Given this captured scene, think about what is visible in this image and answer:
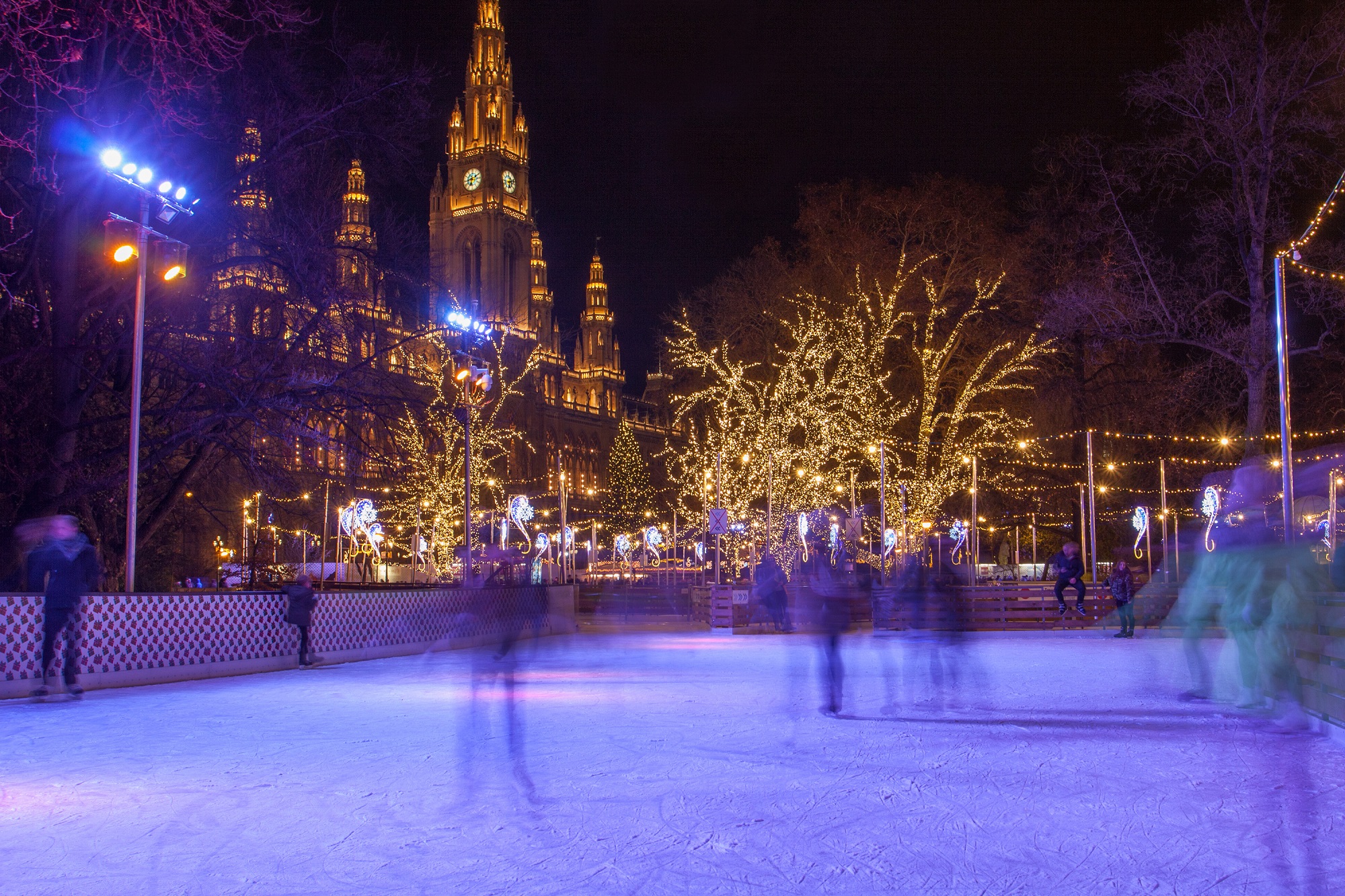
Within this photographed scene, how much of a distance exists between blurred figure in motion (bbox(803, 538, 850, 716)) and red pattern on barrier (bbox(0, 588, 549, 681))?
246 cm

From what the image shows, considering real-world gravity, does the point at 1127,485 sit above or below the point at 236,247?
below

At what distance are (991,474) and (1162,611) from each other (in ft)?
25.8

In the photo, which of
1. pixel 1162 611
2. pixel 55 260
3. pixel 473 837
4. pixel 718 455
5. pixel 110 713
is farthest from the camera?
pixel 718 455

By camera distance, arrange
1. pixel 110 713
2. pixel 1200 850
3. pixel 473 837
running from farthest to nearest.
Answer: pixel 110 713 → pixel 473 837 → pixel 1200 850

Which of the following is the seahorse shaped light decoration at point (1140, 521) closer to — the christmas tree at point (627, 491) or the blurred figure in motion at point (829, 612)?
the blurred figure in motion at point (829, 612)

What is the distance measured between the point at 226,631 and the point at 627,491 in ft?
232

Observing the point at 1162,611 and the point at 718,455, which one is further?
the point at 718,455

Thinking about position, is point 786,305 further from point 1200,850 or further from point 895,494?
point 1200,850

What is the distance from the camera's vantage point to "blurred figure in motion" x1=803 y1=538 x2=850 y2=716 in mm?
9430

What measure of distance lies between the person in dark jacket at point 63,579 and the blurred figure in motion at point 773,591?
24.4 feet

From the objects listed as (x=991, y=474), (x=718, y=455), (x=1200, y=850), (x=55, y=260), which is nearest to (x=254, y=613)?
(x=55, y=260)

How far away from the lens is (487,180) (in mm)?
116250

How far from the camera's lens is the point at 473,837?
514 cm

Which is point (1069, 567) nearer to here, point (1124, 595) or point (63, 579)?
point (1124, 595)
